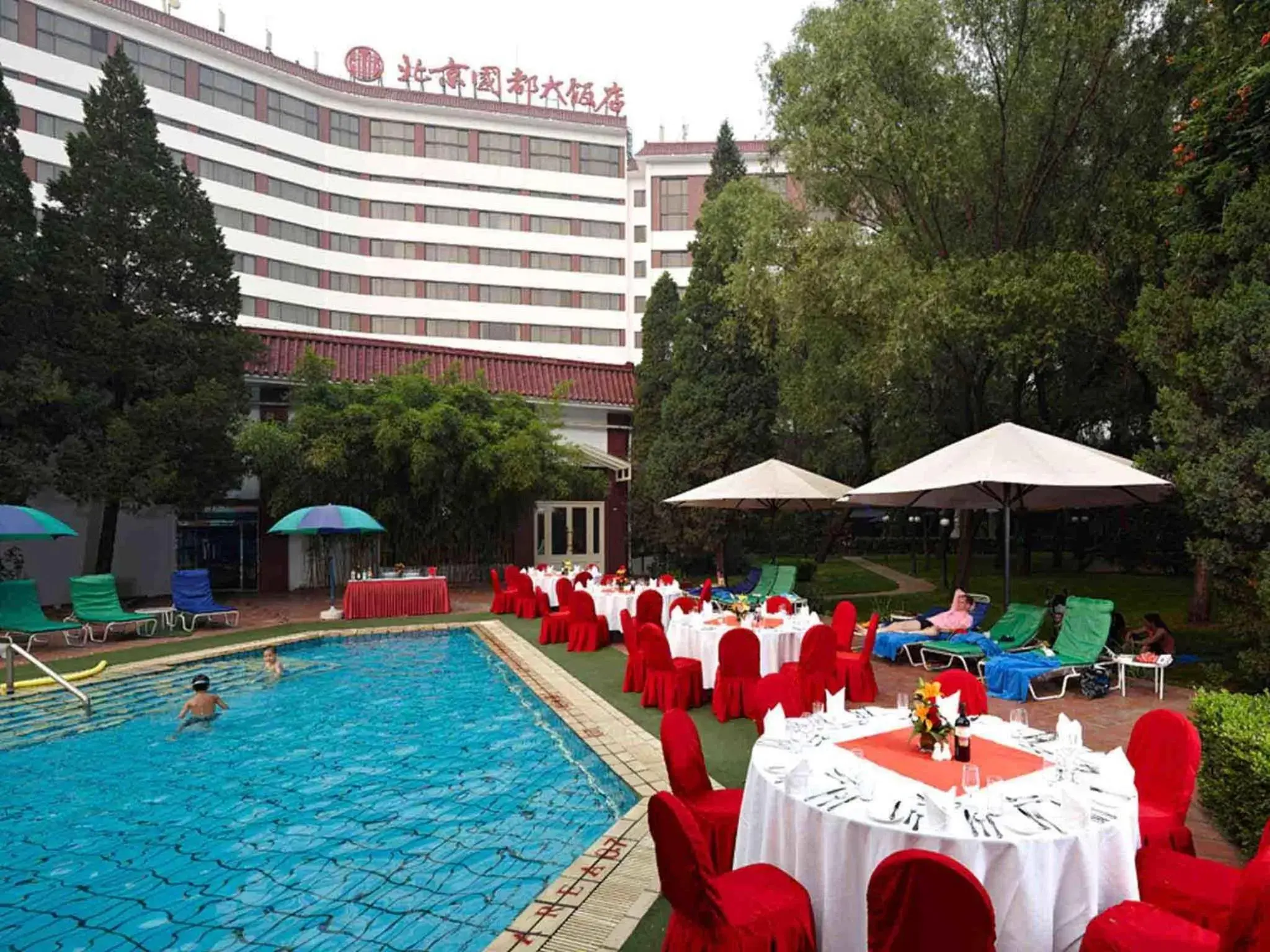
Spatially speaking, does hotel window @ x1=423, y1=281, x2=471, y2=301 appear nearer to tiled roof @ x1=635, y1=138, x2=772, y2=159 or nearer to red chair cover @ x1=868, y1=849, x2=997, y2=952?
tiled roof @ x1=635, y1=138, x2=772, y2=159

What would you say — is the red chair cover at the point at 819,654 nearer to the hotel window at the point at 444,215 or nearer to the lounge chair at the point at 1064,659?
the lounge chair at the point at 1064,659

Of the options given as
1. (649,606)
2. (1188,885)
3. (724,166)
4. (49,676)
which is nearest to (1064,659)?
(649,606)

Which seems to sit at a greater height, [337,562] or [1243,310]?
[1243,310]

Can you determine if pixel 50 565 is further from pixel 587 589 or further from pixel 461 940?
pixel 461 940

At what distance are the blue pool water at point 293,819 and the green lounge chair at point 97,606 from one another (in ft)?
11.6

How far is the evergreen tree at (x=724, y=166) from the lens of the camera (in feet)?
74.8

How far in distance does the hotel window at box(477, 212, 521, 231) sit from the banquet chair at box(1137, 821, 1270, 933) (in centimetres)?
3793

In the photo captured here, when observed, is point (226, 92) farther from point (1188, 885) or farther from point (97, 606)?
point (1188, 885)

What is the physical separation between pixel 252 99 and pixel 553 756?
35.9m

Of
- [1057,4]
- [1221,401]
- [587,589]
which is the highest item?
[1057,4]

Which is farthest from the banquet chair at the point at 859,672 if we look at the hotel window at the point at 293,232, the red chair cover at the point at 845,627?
the hotel window at the point at 293,232

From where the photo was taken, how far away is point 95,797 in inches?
248

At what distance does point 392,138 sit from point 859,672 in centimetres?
3667

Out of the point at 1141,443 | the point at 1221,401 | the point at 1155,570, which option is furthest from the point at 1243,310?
the point at 1155,570
